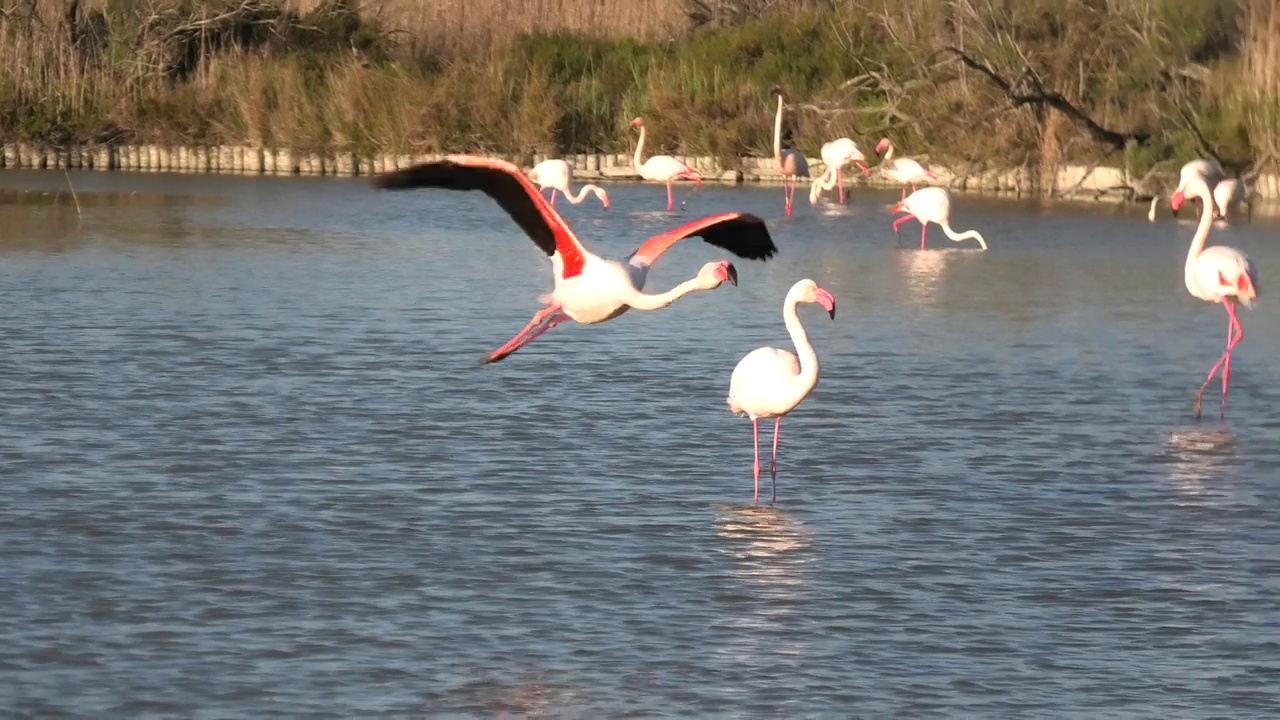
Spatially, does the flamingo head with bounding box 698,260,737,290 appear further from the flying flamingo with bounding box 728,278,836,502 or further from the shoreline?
the shoreline

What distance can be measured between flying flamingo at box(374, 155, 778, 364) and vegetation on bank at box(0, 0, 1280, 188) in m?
13.1

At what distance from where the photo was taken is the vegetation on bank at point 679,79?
23.7 metres

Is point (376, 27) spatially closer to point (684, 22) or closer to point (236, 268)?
point (684, 22)

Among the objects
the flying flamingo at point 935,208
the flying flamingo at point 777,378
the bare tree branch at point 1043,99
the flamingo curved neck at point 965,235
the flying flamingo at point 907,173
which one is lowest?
the flying flamingo at point 777,378

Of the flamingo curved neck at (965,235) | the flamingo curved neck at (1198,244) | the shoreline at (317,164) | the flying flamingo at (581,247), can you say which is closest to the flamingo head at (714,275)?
the flying flamingo at (581,247)

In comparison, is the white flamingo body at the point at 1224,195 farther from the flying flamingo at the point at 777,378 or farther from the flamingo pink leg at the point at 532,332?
the flying flamingo at the point at 777,378

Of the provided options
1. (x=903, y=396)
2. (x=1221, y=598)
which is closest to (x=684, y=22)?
(x=903, y=396)

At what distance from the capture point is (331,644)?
6184 millimetres

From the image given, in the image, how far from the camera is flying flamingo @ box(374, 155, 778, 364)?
9.09 metres

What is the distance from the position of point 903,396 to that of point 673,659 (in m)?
5.08

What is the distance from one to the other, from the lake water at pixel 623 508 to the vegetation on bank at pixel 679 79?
8.09 metres

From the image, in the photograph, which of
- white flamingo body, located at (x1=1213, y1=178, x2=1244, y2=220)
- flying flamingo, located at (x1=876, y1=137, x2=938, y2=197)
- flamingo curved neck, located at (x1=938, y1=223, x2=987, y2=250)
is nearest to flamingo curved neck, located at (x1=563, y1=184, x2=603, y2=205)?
flying flamingo, located at (x1=876, y1=137, x2=938, y2=197)

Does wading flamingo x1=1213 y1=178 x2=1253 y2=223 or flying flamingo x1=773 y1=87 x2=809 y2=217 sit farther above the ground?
flying flamingo x1=773 y1=87 x2=809 y2=217

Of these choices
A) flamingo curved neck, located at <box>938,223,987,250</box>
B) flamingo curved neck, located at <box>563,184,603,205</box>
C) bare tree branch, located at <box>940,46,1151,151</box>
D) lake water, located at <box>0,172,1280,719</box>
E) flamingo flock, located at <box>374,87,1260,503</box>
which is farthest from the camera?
bare tree branch, located at <box>940,46,1151,151</box>
